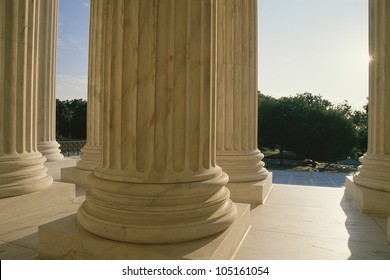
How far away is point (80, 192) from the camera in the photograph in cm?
6266

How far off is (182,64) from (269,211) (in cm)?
3187

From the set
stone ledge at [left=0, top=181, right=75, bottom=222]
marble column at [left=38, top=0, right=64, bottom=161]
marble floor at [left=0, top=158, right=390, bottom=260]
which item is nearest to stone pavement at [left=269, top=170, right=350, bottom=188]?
marble floor at [left=0, top=158, right=390, bottom=260]

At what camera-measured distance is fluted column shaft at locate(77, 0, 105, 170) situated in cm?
6962

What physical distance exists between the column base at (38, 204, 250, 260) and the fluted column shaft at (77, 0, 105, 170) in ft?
127

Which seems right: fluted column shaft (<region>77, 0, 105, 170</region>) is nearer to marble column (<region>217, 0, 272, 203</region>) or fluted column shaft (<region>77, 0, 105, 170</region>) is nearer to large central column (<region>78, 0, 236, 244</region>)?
marble column (<region>217, 0, 272, 203</region>)

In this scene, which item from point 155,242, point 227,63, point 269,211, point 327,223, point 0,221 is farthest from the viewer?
point 227,63

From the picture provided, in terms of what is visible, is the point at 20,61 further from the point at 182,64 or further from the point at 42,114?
the point at 42,114

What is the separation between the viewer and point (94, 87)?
71.1 m

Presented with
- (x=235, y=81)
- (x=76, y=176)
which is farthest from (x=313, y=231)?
(x=76, y=176)

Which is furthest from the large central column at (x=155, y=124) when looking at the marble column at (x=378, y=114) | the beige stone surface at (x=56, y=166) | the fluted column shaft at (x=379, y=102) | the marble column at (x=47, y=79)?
the marble column at (x=47, y=79)

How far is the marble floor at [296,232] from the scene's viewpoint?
111ft

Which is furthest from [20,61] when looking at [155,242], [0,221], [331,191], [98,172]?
[331,191]

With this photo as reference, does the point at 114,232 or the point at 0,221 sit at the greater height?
the point at 114,232

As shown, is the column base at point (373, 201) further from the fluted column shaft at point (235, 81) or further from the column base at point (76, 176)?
the column base at point (76, 176)
